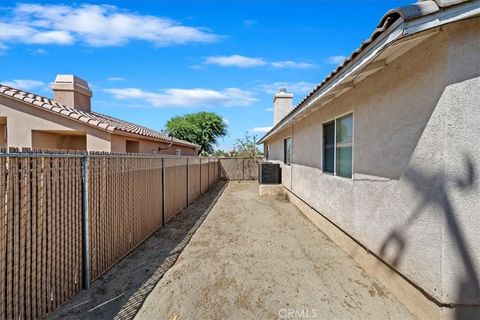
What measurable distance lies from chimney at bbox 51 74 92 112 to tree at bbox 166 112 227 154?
24.4 m

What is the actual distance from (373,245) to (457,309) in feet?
4.63

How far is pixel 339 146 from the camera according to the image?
18.4ft

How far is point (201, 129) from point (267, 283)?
3299 cm

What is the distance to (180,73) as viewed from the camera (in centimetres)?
1506

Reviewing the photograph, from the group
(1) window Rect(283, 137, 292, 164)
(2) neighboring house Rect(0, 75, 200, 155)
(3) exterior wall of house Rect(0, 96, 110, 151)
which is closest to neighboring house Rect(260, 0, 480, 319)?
(2) neighboring house Rect(0, 75, 200, 155)

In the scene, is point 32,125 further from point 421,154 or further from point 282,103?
point 282,103

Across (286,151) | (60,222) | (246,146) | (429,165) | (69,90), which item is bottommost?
(60,222)

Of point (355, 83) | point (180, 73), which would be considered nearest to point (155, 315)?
point (355, 83)

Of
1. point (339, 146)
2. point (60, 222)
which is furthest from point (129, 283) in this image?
point (339, 146)

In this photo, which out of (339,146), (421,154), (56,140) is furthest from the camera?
(56,140)

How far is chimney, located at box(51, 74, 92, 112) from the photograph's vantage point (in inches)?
383

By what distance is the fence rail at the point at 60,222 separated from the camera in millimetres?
2486

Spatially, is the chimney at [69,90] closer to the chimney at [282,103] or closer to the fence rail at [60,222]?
the fence rail at [60,222]

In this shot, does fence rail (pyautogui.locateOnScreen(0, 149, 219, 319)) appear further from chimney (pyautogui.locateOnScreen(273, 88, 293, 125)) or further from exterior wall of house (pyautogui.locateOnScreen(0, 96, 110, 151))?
chimney (pyautogui.locateOnScreen(273, 88, 293, 125))
